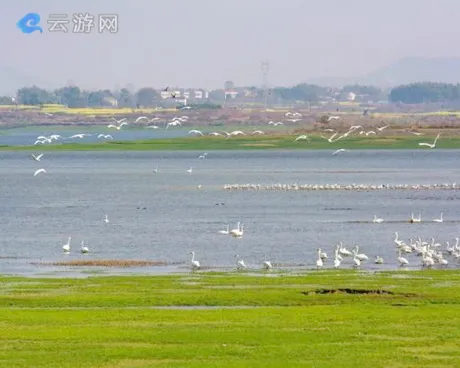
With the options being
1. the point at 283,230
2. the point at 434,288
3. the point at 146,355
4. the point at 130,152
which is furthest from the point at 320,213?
the point at 130,152

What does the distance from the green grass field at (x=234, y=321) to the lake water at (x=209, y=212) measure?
6.18 metres

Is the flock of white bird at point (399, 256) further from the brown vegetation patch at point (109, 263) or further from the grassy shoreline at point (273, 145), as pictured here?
the grassy shoreline at point (273, 145)

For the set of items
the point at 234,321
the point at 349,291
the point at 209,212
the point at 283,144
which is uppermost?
the point at 234,321

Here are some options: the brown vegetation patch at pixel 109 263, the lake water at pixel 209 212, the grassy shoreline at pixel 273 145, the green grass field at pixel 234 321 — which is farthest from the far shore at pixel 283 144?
the green grass field at pixel 234 321

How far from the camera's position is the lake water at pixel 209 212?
50.6m

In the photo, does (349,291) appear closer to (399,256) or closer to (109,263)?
(399,256)

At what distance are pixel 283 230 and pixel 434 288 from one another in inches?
1022

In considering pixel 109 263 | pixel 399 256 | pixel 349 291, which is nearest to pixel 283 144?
pixel 109 263

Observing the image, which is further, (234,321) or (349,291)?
(349,291)

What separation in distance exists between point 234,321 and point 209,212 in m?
46.4

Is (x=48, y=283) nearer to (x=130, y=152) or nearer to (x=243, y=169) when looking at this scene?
(x=243, y=169)

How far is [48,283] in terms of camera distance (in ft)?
128

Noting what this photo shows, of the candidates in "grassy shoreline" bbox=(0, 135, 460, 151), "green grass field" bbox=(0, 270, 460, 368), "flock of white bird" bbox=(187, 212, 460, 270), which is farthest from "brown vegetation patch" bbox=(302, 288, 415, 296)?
"grassy shoreline" bbox=(0, 135, 460, 151)

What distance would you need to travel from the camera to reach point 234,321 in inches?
1158
